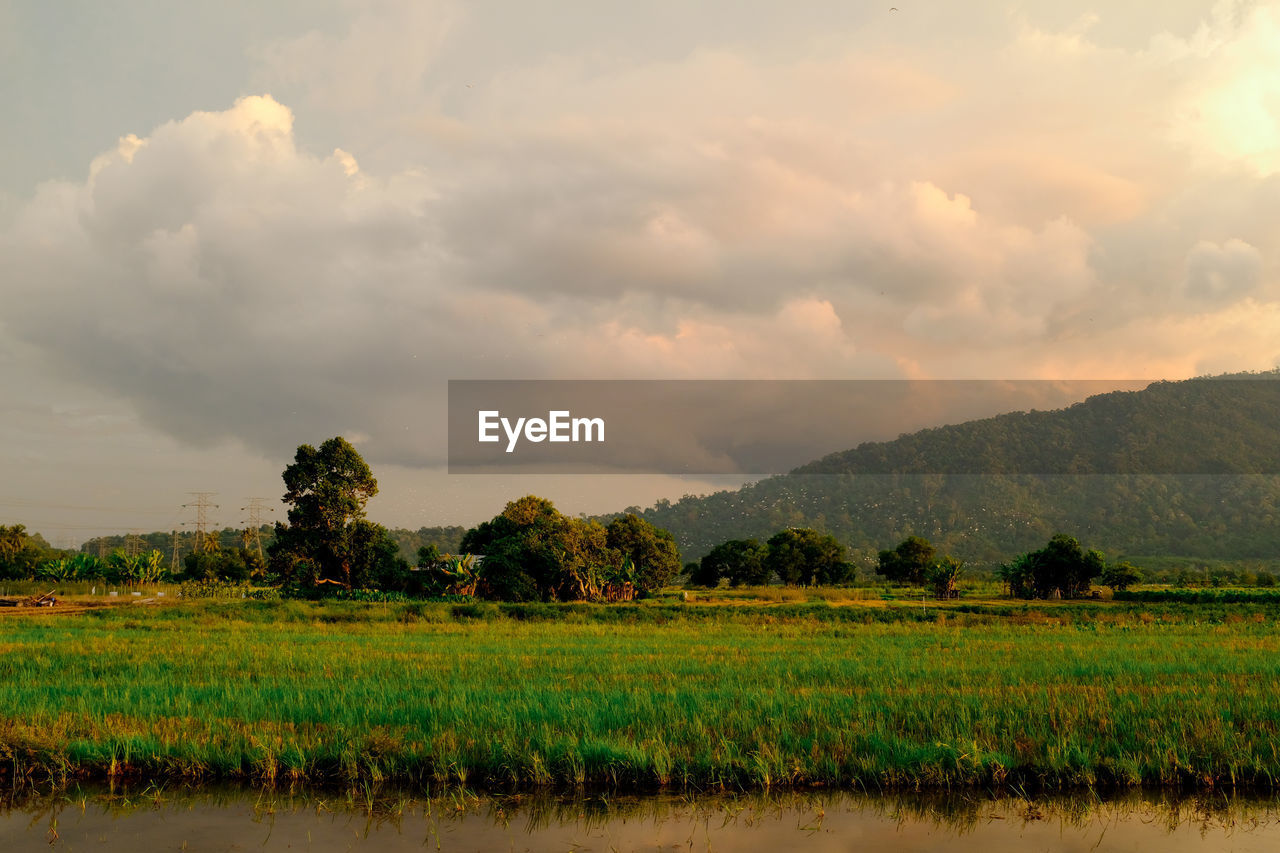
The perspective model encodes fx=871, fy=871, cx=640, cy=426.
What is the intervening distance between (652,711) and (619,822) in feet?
13.5

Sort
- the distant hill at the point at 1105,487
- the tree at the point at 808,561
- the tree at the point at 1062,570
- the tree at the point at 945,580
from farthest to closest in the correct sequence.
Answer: the distant hill at the point at 1105,487 < the tree at the point at 808,561 < the tree at the point at 945,580 < the tree at the point at 1062,570

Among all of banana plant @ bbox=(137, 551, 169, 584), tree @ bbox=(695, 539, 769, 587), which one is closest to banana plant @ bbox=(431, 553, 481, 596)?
banana plant @ bbox=(137, 551, 169, 584)

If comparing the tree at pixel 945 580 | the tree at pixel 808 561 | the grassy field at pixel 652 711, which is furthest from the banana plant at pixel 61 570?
the tree at pixel 945 580

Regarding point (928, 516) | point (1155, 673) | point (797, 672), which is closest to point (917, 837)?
point (797, 672)

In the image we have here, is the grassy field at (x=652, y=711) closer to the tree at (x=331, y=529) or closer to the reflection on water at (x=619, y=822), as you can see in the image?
the reflection on water at (x=619, y=822)

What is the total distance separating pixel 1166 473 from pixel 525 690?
582 ft

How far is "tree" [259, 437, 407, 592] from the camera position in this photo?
55.8 metres

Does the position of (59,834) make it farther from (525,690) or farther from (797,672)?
(797,672)

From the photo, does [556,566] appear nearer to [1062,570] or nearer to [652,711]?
[1062,570]

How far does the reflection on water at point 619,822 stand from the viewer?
909 cm

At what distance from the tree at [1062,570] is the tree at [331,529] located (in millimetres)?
41104

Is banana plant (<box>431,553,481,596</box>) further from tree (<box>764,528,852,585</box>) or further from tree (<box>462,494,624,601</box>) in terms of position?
tree (<box>764,528,852,585</box>)

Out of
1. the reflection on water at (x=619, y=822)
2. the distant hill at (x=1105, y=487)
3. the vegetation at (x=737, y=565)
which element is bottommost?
the vegetation at (x=737, y=565)

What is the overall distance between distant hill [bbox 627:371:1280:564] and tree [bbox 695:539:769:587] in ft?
235
